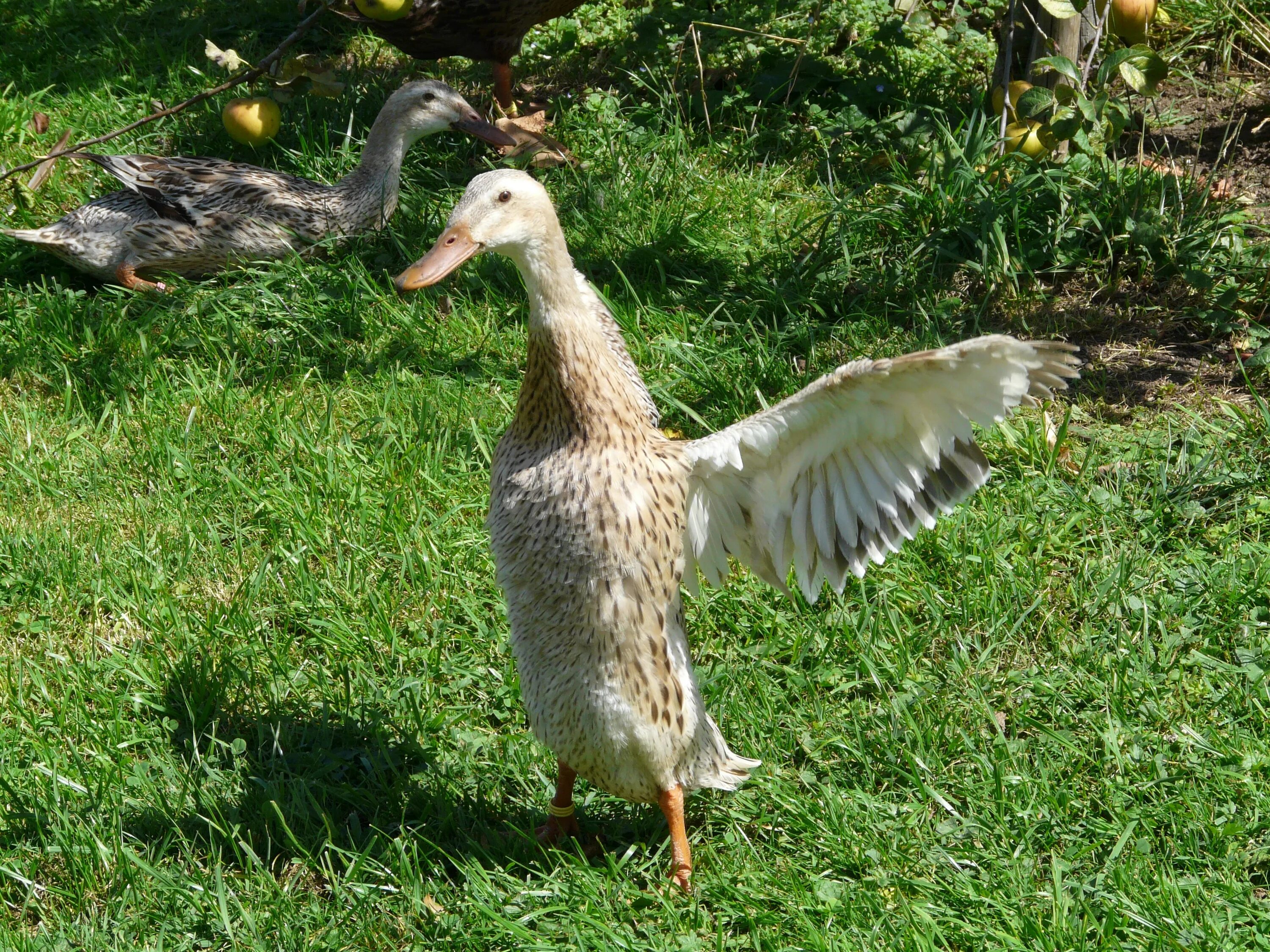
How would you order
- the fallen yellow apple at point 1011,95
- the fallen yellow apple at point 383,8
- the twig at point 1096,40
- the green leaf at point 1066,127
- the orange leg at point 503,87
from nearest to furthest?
the green leaf at point 1066,127 < the twig at point 1096,40 < the fallen yellow apple at point 383,8 < the fallen yellow apple at point 1011,95 < the orange leg at point 503,87

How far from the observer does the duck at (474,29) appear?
19.8 feet

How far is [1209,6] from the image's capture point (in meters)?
5.97

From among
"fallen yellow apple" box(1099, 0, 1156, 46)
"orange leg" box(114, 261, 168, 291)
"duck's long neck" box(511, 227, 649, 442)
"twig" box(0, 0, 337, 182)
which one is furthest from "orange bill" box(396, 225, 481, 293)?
"fallen yellow apple" box(1099, 0, 1156, 46)

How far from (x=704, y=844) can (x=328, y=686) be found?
120 centimetres

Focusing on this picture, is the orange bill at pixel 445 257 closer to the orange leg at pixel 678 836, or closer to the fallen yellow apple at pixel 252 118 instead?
the orange leg at pixel 678 836

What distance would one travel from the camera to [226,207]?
5523mm

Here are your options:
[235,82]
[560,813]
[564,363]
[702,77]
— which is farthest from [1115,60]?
[235,82]

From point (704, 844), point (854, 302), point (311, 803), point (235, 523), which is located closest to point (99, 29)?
point (235, 523)

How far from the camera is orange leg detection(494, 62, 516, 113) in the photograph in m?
6.31

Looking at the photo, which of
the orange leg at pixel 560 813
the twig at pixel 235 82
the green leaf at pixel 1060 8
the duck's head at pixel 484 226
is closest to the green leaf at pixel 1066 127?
the green leaf at pixel 1060 8

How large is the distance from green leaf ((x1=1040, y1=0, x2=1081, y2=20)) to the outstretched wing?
2.12 meters

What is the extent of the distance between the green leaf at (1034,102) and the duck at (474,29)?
8.18ft

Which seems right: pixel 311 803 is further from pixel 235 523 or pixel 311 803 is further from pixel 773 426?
pixel 773 426

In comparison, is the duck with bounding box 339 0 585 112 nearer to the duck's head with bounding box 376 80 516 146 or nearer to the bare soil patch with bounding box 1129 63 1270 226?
the duck's head with bounding box 376 80 516 146
